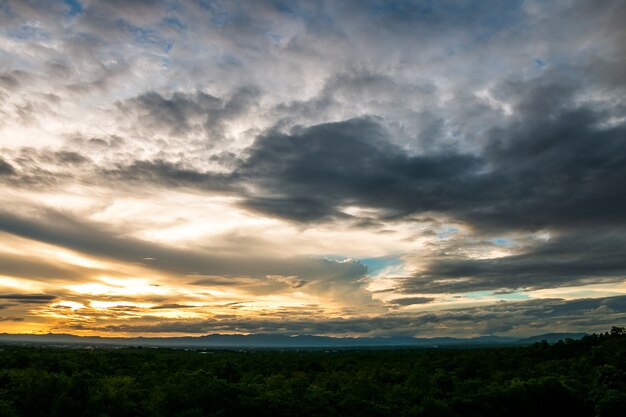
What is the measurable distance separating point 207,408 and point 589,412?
3890 cm

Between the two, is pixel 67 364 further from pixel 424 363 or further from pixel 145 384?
pixel 424 363

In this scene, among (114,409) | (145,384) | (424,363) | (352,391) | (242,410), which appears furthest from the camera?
(424,363)

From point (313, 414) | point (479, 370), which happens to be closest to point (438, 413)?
point (313, 414)

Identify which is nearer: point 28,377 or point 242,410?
point 242,410

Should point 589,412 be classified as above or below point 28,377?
below

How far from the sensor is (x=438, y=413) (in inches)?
1720

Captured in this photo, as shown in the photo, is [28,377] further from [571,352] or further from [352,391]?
[571,352]

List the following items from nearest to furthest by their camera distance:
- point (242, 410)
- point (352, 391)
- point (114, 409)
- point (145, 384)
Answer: point (242, 410), point (114, 409), point (352, 391), point (145, 384)

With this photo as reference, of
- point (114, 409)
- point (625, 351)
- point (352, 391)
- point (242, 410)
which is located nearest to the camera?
point (242, 410)

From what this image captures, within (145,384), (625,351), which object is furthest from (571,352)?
(145,384)

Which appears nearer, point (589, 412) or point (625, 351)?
point (589, 412)

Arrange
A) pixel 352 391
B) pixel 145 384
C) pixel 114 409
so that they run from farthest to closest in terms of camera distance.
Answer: pixel 145 384 < pixel 352 391 < pixel 114 409

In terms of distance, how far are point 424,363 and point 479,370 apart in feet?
80.8

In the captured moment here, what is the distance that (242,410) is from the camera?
140ft
